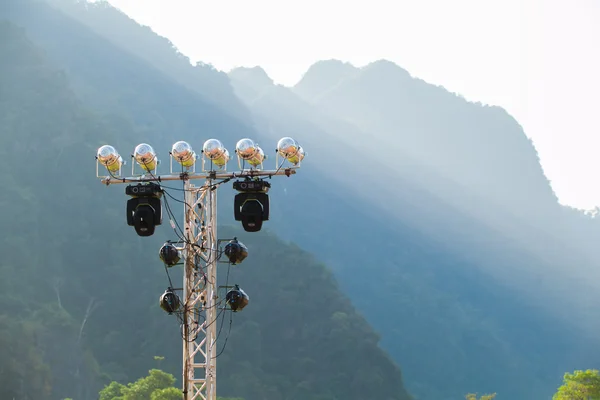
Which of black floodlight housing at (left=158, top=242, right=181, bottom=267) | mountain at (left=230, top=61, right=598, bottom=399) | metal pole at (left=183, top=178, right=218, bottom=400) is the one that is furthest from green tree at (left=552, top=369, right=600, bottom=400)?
mountain at (left=230, top=61, right=598, bottom=399)

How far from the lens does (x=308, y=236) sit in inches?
4107

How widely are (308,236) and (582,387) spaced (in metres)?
70.0

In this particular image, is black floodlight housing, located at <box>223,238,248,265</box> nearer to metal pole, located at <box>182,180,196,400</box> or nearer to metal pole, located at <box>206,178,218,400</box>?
metal pole, located at <box>206,178,218,400</box>

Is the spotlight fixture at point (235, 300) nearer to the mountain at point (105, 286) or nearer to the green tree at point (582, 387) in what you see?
the green tree at point (582, 387)

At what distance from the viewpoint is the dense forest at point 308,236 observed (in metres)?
61.3

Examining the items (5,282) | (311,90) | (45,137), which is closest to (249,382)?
(5,282)

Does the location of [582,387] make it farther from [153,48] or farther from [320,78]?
[320,78]

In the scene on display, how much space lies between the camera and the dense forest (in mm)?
61312

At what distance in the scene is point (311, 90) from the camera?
7731 inches

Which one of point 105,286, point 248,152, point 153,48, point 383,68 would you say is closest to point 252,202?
point 248,152

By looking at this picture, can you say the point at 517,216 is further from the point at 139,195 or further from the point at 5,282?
the point at 139,195

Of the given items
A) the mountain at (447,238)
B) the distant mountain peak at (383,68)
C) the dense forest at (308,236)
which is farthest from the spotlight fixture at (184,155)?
the distant mountain peak at (383,68)

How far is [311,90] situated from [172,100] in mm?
96038

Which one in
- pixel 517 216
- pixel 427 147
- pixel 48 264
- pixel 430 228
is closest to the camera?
pixel 48 264
